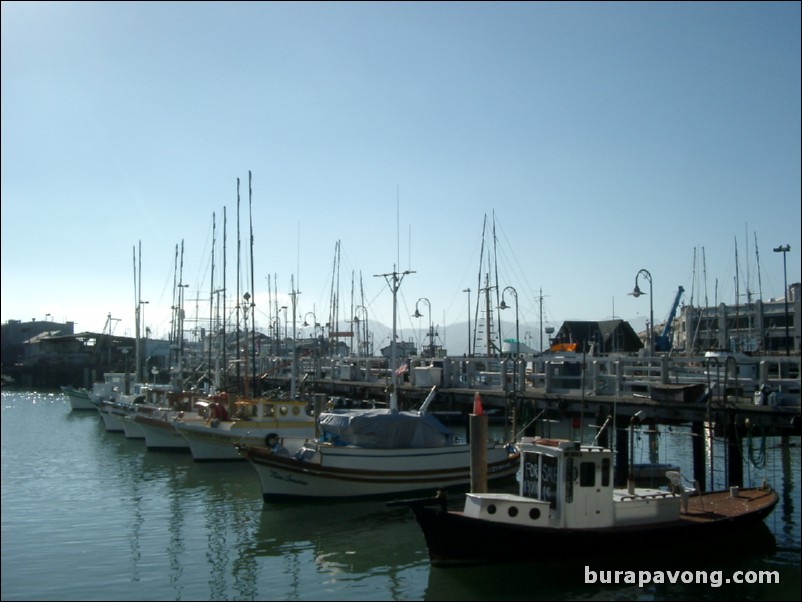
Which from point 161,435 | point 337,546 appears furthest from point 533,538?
point 161,435

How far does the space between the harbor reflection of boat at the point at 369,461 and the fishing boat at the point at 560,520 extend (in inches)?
274

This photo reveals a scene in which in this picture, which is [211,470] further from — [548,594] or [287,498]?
[548,594]

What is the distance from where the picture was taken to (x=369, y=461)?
988 inches

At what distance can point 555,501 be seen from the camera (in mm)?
17625

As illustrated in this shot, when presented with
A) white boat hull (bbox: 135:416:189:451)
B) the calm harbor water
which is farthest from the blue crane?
white boat hull (bbox: 135:416:189:451)

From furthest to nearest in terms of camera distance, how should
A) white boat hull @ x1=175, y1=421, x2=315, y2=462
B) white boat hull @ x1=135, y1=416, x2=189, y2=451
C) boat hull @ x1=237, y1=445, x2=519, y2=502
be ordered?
white boat hull @ x1=135, y1=416, x2=189, y2=451 < white boat hull @ x1=175, y1=421, x2=315, y2=462 < boat hull @ x1=237, y1=445, x2=519, y2=502

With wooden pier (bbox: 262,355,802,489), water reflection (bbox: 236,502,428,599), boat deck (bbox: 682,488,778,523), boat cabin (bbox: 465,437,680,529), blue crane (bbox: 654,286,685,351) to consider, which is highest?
blue crane (bbox: 654,286,685,351)

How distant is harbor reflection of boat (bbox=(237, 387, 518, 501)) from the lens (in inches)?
978

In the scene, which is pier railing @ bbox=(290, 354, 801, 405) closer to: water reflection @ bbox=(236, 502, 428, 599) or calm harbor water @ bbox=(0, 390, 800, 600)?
calm harbor water @ bbox=(0, 390, 800, 600)

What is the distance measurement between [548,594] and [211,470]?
67.1 ft

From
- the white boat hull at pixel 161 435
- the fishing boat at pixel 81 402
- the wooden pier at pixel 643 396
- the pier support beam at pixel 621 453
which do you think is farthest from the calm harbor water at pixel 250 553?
the fishing boat at pixel 81 402

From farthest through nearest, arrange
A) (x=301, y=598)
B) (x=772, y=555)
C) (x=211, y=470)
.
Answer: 1. (x=211, y=470)
2. (x=772, y=555)
3. (x=301, y=598)

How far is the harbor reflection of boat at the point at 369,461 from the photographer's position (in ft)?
81.5

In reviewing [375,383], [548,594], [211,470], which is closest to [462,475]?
[548,594]
